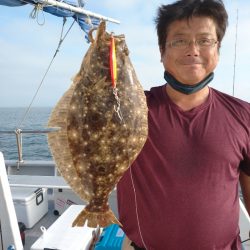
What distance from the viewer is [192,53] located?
219cm

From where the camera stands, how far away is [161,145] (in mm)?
2324

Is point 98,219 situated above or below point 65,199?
above

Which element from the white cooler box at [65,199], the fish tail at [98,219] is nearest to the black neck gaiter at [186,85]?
the fish tail at [98,219]

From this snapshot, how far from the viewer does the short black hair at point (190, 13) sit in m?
2.29

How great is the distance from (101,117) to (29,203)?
13.0ft

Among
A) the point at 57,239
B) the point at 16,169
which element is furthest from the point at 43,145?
the point at 57,239

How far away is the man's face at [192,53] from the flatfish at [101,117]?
0.57m

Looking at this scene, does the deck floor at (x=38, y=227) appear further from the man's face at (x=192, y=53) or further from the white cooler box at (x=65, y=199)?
the man's face at (x=192, y=53)

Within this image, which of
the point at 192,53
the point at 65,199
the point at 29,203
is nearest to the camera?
the point at 192,53

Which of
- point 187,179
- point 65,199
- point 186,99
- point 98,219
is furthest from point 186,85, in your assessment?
point 65,199

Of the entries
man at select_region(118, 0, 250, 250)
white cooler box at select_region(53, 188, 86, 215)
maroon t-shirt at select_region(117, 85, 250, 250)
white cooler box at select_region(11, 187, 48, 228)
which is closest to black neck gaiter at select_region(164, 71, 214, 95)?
man at select_region(118, 0, 250, 250)

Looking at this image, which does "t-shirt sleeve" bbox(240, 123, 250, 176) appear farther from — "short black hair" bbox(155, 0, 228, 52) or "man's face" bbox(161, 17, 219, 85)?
"short black hair" bbox(155, 0, 228, 52)

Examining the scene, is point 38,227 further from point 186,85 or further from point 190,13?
point 190,13

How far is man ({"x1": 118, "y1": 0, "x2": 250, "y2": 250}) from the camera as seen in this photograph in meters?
2.28
